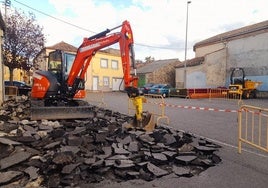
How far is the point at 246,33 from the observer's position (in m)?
33.5

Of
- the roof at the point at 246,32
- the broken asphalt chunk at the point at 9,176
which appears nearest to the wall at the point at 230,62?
the roof at the point at 246,32

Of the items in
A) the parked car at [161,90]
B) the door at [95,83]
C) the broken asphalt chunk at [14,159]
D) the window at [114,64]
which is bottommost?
the broken asphalt chunk at [14,159]

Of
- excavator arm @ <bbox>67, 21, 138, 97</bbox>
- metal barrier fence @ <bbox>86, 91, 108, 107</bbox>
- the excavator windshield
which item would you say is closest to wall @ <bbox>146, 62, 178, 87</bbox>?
metal barrier fence @ <bbox>86, 91, 108, 107</bbox>

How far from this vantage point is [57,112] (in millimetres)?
11258

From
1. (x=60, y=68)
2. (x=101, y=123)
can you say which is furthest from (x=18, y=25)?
(x=101, y=123)

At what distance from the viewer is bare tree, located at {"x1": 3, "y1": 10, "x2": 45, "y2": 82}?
2828 cm

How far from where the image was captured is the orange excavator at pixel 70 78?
10.3 m

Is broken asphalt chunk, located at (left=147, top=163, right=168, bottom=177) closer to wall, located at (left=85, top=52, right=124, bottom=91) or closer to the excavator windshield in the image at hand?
the excavator windshield

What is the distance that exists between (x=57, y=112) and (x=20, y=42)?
20494 millimetres

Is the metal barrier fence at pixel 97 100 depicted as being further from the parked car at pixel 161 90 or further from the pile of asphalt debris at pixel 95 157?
the pile of asphalt debris at pixel 95 157

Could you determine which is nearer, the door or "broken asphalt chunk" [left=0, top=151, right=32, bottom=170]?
"broken asphalt chunk" [left=0, top=151, right=32, bottom=170]

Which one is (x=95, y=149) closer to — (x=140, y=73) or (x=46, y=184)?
(x=46, y=184)

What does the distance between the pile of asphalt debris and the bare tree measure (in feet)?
72.4

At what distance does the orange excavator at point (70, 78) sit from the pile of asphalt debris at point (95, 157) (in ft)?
7.40
